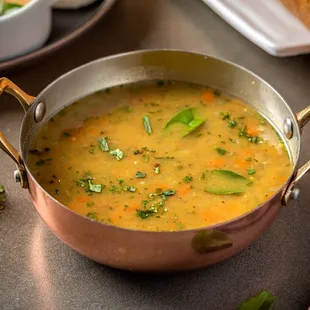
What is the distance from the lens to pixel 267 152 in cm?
154

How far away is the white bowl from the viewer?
187 cm

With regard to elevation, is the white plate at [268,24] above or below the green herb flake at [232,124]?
above

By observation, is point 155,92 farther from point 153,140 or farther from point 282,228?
point 282,228

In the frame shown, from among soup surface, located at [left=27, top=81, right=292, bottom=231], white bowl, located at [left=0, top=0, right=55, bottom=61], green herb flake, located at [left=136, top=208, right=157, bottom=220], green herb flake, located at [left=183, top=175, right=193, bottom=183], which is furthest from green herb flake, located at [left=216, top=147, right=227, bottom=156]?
white bowl, located at [left=0, top=0, right=55, bottom=61]

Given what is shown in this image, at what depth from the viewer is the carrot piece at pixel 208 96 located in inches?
66.5

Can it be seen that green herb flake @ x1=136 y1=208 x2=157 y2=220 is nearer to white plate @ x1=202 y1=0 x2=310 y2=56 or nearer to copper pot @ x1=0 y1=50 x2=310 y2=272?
copper pot @ x1=0 y1=50 x2=310 y2=272

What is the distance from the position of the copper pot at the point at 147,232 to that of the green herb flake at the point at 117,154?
0.18 meters

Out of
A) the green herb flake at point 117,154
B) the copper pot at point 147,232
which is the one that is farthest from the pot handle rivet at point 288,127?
the green herb flake at point 117,154

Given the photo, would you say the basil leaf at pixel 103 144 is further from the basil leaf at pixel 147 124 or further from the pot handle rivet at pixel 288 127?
the pot handle rivet at pixel 288 127

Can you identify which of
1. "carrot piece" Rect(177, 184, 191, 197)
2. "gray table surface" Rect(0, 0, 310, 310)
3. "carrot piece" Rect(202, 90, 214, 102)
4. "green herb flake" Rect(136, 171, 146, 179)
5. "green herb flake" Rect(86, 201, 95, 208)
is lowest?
"gray table surface" Rect(0, 0, 310, 310)

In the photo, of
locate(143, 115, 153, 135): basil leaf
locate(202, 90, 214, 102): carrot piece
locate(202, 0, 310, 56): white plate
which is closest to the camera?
locate(143, 115, 153, 135): basil leaf

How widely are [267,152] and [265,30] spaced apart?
491 mm

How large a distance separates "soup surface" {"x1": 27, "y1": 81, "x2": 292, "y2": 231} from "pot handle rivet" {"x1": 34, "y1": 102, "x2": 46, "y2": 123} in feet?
0.09

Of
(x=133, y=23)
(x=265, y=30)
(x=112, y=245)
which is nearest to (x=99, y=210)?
(x=112, y=245)
